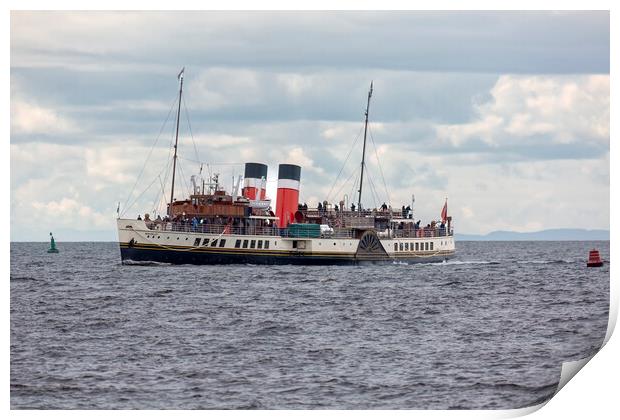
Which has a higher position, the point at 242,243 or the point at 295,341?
the point at 242,243

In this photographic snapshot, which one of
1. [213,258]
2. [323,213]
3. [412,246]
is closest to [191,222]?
[213,258]

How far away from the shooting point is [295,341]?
44.7 m

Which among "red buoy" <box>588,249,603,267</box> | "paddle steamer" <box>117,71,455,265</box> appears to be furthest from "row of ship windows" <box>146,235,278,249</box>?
"red buoy" <box>588,249,603,267</box>

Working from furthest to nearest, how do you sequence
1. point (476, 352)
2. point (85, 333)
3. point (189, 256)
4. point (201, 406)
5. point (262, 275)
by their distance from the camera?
point (189, 256)
point (262, 275)
point (85, 333)
point (476, 352)
point (201, 406)

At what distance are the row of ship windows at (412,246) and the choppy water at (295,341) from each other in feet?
53.1

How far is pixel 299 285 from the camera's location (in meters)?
68.6

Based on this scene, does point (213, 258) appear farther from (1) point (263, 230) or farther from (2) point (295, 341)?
(2) point (295, 341)

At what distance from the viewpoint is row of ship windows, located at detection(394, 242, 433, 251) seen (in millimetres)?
91125

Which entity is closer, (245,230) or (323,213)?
(245,230)

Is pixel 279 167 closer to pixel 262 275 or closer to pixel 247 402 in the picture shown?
pixel 262 275

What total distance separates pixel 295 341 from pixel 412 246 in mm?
49200

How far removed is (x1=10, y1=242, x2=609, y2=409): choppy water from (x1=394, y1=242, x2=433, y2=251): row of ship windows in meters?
16.2
